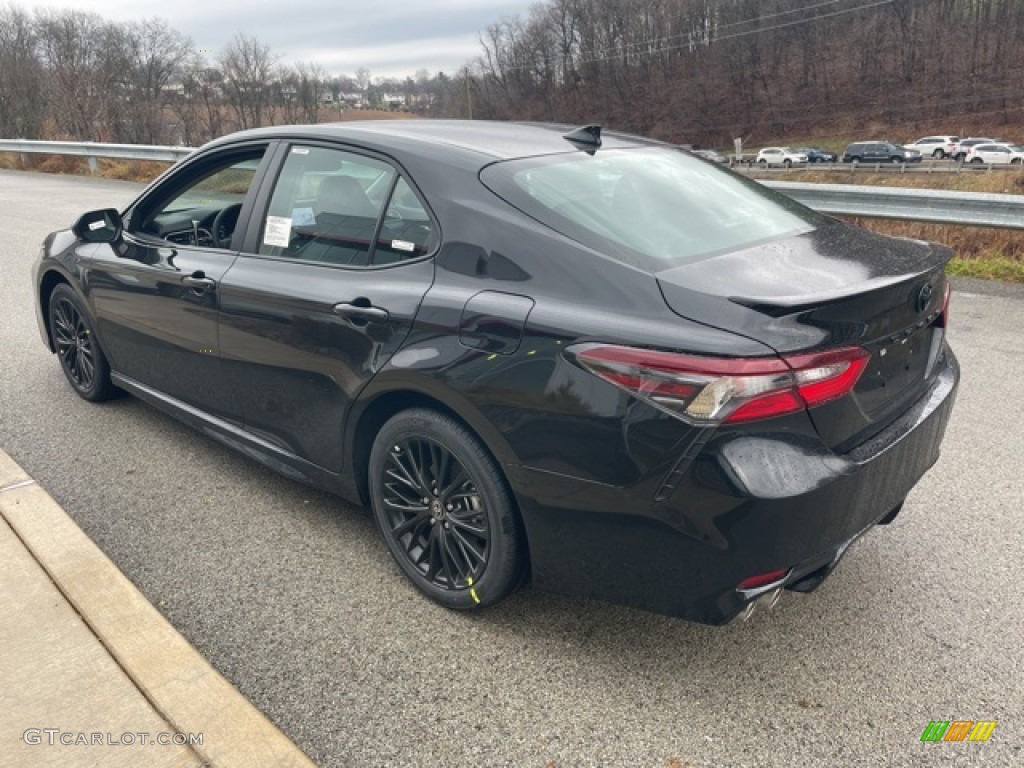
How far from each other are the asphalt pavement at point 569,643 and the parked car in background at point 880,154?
52578 mm

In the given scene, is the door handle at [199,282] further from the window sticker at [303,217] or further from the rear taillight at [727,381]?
the rear taillight at [727,381]

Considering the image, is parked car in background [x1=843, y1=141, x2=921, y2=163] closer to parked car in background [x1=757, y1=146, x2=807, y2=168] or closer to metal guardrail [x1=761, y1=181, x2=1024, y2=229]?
parked car in background [x1=757, y1=146, x2=807, y2=168]

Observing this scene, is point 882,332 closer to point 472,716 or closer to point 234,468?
point 472,716

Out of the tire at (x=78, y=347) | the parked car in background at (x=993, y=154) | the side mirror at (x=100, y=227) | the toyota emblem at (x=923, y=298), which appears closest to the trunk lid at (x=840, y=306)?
the toyota emblem at (x=923, y=298)

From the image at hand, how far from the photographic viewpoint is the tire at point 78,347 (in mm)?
4531

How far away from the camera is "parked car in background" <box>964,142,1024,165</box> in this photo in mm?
42059

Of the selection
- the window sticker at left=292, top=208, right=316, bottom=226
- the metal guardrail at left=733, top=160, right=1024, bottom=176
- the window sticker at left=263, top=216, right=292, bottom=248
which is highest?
the window sticker at left=292, top=208, right=316, bottom=226

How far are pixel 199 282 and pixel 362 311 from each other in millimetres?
1111

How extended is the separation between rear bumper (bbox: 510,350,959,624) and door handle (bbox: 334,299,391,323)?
2.45ft

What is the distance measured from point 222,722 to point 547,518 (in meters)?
1.05

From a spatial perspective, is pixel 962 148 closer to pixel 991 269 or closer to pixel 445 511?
pixel 991 269

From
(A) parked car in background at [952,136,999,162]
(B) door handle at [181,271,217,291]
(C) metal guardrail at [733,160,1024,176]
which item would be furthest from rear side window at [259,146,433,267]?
(A) parked car in background at [952,136,999,162]

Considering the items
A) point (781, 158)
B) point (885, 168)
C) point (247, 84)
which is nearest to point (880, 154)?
point (885, 168)

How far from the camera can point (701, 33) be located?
83.9 meters
